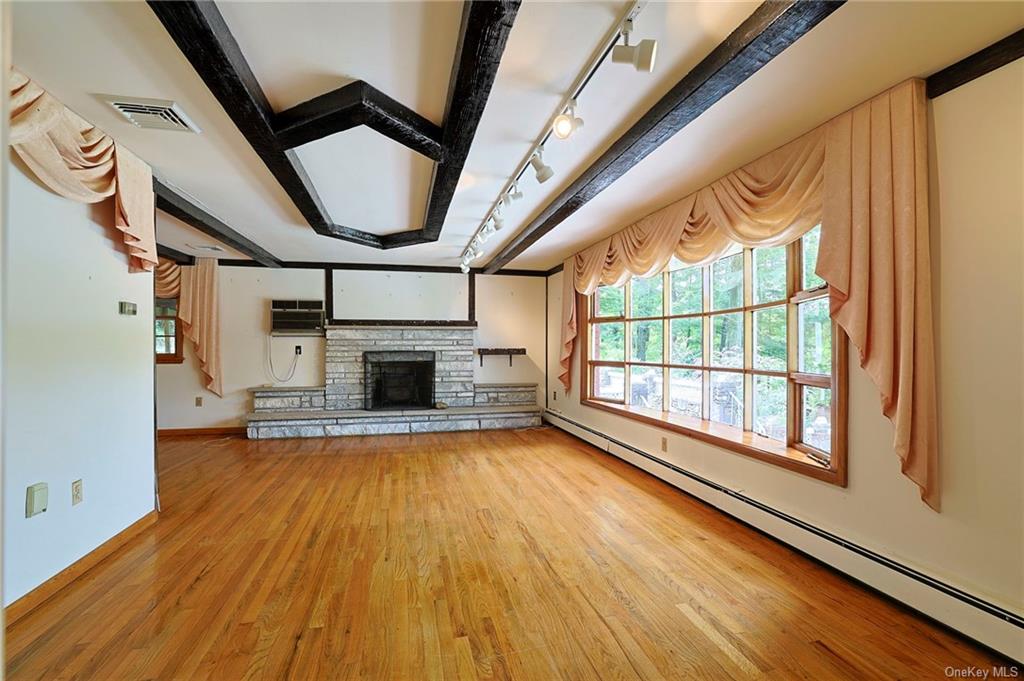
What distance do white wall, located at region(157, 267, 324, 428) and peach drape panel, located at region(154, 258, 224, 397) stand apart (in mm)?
130

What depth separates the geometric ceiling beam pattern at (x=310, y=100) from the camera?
145 cm

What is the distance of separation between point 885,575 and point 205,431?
675 centimetres

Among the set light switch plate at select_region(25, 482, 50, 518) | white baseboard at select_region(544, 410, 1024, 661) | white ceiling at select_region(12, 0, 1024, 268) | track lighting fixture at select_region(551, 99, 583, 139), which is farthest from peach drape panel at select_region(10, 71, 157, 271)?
white baseboard at select_region(544, 410, 1024, 661)

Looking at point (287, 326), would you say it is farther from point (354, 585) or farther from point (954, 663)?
point (954, 663)

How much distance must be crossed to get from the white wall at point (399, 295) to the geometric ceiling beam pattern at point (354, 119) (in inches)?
150

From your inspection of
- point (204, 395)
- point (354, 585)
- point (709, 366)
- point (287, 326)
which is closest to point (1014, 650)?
point (709, 366)

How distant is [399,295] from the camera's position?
19.9 feet

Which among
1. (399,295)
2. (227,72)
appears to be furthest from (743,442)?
(399,295)

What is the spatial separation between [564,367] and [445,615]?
4029 millimetres

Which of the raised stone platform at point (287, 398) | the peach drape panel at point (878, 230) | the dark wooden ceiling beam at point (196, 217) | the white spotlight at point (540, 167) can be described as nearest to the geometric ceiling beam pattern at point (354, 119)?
the white spotlight at point (540, 167)

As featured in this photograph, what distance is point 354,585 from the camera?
6.82 ft

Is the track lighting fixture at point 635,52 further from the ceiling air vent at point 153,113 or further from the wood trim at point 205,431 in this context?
the wood trim at point 205,431

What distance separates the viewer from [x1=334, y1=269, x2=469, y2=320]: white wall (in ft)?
19.4

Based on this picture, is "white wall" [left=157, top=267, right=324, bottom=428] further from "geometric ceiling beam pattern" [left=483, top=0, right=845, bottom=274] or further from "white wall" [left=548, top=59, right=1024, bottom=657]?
"white wall" [left=548, top=59, right=1024, bottom=657]
